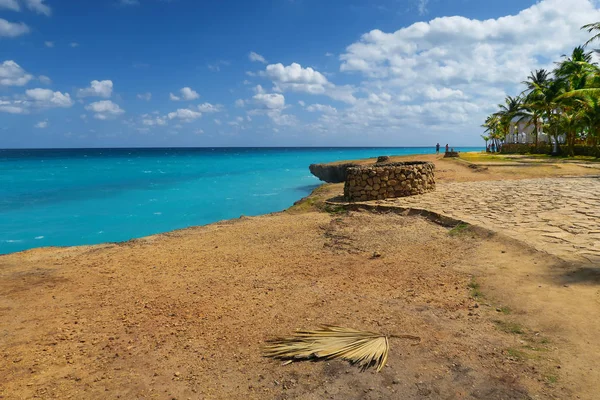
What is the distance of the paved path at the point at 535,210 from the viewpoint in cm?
740

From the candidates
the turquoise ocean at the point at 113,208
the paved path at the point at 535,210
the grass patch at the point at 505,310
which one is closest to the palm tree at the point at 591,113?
the paved path at the point at 535,210

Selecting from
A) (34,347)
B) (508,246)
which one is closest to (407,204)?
(508,246)

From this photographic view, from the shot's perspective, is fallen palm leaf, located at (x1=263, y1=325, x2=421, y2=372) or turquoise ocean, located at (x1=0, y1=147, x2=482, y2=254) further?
turquoise ocean, located at (x1=0, y1=147, x2=482, y2=254)

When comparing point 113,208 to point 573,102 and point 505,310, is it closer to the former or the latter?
point 505,310

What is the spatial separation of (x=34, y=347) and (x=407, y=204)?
10.5 metres

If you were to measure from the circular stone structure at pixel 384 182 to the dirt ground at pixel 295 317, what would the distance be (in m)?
4.78

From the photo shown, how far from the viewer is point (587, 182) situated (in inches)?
607

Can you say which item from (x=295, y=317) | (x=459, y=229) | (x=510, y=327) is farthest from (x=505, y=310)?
(x=459, y=229)

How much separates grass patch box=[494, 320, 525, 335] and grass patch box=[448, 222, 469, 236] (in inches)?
173

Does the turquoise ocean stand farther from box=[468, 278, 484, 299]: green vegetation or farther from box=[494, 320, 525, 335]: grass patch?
box=[494, 320, 525, 335]: grass patch

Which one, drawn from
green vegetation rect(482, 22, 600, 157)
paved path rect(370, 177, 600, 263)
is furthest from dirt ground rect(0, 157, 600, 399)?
green vegetation rect(482, 22, 600, 157)

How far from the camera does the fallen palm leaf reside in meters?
4.09

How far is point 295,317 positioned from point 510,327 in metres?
2.73

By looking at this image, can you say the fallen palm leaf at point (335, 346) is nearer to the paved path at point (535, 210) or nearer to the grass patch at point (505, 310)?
the grass patch at point (505, 310)
